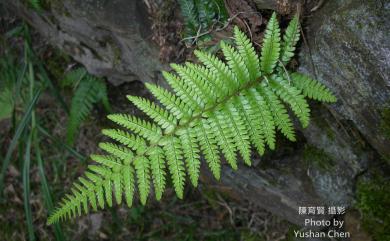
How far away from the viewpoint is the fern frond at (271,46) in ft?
8.20

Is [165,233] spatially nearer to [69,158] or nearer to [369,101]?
[69,158]

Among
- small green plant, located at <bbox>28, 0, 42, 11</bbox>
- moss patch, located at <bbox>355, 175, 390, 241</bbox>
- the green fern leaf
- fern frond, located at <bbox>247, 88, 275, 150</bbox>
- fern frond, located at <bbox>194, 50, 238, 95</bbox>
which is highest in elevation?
small green plant, located at <bbox>28, 0, 42, 11</bbox>

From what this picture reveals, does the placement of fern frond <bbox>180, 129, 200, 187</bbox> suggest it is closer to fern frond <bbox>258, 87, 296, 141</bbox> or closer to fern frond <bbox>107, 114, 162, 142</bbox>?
fern frond <bbox>107, 114, 162, 142</bbox>

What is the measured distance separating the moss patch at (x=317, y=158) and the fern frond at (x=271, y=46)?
2.85 feet

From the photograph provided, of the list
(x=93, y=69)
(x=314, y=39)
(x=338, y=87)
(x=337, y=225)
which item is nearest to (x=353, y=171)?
(x=337, y=225)

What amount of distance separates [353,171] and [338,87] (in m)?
0.73

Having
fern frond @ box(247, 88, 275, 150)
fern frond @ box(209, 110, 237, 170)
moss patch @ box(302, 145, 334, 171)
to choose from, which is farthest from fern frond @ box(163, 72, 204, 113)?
moss patch @ box(302, 145, 334, 171)

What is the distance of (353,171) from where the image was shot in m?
2.97

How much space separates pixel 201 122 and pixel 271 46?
A: 2.26 feet

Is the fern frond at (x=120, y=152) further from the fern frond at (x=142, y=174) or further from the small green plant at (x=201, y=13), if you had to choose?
the small green plant at (x=201, y=13)

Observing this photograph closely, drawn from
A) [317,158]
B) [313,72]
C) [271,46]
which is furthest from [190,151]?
[317,158]

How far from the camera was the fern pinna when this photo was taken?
2.45 m

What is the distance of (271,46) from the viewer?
2557 millimetres

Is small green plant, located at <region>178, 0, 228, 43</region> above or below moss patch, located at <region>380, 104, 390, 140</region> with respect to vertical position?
above
